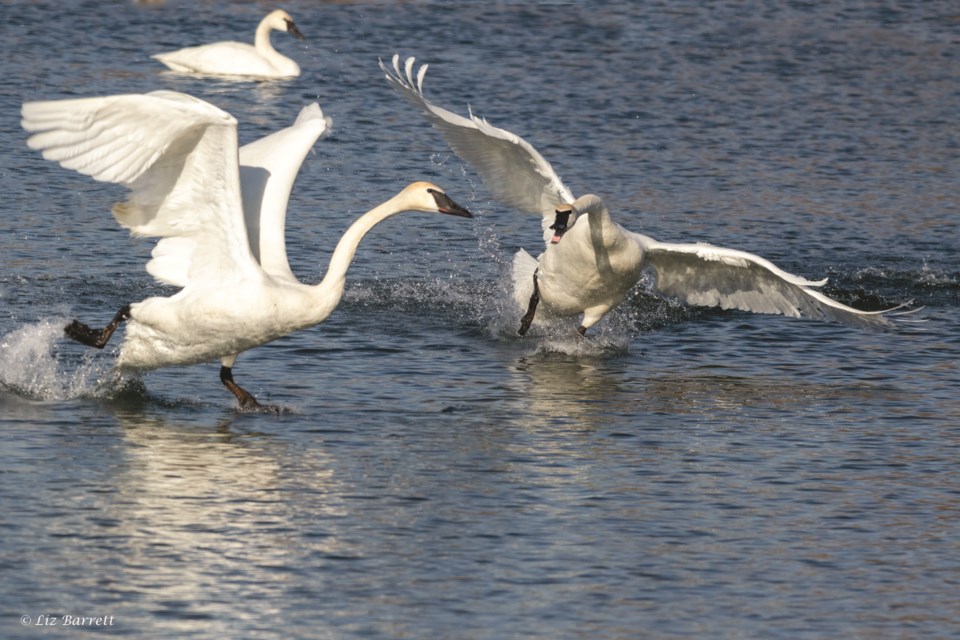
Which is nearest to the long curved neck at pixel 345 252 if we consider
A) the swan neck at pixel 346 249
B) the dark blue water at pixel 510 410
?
the swan neck at pixel 346 249

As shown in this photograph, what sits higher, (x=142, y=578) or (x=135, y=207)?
(x=135, y=207)

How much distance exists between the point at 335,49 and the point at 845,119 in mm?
6674

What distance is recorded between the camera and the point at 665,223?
14945mm

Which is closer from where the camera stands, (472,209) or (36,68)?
(472,209)

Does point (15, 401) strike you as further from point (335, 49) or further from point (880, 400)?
point (335, 49)

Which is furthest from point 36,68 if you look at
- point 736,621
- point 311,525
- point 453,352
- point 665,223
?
point 736,621

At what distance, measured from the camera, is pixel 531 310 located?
38.8 ft

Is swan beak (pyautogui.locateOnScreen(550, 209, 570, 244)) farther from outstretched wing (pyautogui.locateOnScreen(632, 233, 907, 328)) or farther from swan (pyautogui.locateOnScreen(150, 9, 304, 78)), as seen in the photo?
swan (pyautogui.locateOnScreen(150, 9, 304, 78))

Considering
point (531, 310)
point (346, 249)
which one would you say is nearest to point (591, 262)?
point (531, 310)

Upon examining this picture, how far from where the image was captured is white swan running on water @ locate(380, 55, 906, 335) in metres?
11.0

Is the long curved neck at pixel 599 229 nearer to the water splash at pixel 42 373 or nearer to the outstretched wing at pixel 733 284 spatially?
the outstretched wing at pixel 733 284

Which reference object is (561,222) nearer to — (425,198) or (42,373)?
(425,198)

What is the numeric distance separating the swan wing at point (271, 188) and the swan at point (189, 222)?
0.33m

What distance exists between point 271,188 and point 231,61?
11.5 metres
